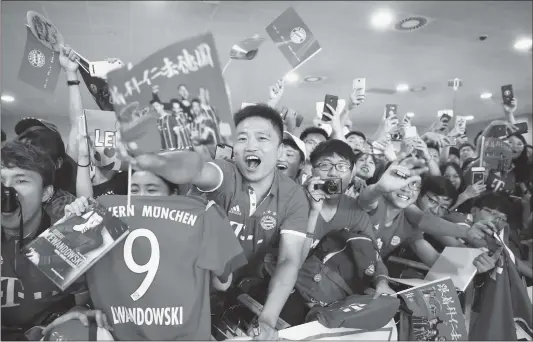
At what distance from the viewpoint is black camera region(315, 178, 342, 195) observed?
5.37ft

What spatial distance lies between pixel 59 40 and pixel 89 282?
0.94m

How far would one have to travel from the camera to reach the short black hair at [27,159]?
120 cm

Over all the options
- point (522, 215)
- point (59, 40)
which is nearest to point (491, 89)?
point (522, 215)

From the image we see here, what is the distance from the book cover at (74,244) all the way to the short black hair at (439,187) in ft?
6.81

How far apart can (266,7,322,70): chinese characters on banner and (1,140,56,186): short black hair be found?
1.31 metres

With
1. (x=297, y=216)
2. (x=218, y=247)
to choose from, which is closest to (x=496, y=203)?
(x=297, y=216)

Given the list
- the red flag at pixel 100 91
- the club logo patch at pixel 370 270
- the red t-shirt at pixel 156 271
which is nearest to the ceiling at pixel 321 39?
the red flag at pixel 100 91

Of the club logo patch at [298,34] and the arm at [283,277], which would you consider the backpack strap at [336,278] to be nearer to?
the arm at [283,277]

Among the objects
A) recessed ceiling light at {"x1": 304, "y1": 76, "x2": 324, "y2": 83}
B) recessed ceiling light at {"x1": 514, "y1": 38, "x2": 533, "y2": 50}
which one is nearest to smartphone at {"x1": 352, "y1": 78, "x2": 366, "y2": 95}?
recessed ceiling light at {"x1": 304, "y1": 76, "x2": 324, "y2": 83}

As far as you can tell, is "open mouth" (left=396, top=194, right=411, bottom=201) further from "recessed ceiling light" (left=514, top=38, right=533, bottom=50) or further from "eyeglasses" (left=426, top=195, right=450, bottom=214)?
"recessed ceiling light" (left=514, top=38, right=533, bottom=50)

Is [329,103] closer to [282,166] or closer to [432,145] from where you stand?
[282,166]

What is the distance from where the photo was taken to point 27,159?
1.23 m

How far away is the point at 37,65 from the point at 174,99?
2.49 ft

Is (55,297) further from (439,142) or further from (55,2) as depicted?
(439,142)
